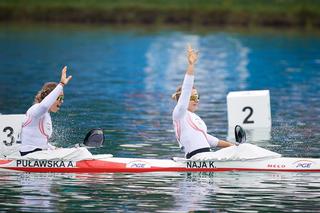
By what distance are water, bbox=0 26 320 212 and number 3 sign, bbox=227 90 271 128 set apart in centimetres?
45

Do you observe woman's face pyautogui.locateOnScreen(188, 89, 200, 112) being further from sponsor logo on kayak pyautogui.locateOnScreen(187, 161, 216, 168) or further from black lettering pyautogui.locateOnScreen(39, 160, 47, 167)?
black lettering pyautogui.locateOnScreen(39, 160, 47, 167)

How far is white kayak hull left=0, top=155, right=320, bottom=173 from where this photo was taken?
73.5ft

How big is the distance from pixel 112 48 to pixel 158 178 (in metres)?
40.2

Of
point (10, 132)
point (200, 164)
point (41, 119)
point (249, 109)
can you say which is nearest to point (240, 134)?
point (200, 164)

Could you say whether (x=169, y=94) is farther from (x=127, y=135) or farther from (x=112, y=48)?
(x=112, y=48)

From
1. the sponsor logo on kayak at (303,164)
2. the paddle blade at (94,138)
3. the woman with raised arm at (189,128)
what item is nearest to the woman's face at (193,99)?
the woman with raised arm at (189,128)

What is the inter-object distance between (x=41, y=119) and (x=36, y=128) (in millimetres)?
199

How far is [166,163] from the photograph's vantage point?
22562 mm

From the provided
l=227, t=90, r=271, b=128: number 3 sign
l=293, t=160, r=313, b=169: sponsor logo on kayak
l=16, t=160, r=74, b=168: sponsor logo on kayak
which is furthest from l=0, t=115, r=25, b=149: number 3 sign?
l=227, t=90, r=271, b=128: number 3 sign

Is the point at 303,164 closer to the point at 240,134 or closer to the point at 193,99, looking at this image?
the point at 240,134

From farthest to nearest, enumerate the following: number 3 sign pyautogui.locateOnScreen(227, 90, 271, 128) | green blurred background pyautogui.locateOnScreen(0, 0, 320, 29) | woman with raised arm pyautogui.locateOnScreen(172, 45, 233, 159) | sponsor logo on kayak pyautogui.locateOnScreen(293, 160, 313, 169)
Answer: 1. green blurred background pyautogui.locateOnScreen(0, 0, 320, 29)
2. number 3 sign pyautogui.locateOnScreen(227, 90, 271, 128)
3. sponsor logo on kayak pyautogui.locateOnScreen(293, 160, 313, 169)
4. woman with raised arm pyautogui.locateOnScreen(172, 45, 233, 159)

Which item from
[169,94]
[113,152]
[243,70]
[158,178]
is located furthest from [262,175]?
[243,70]

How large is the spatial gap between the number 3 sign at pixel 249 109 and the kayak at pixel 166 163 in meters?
6.61

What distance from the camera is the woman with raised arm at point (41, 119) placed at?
2184 centimetres
